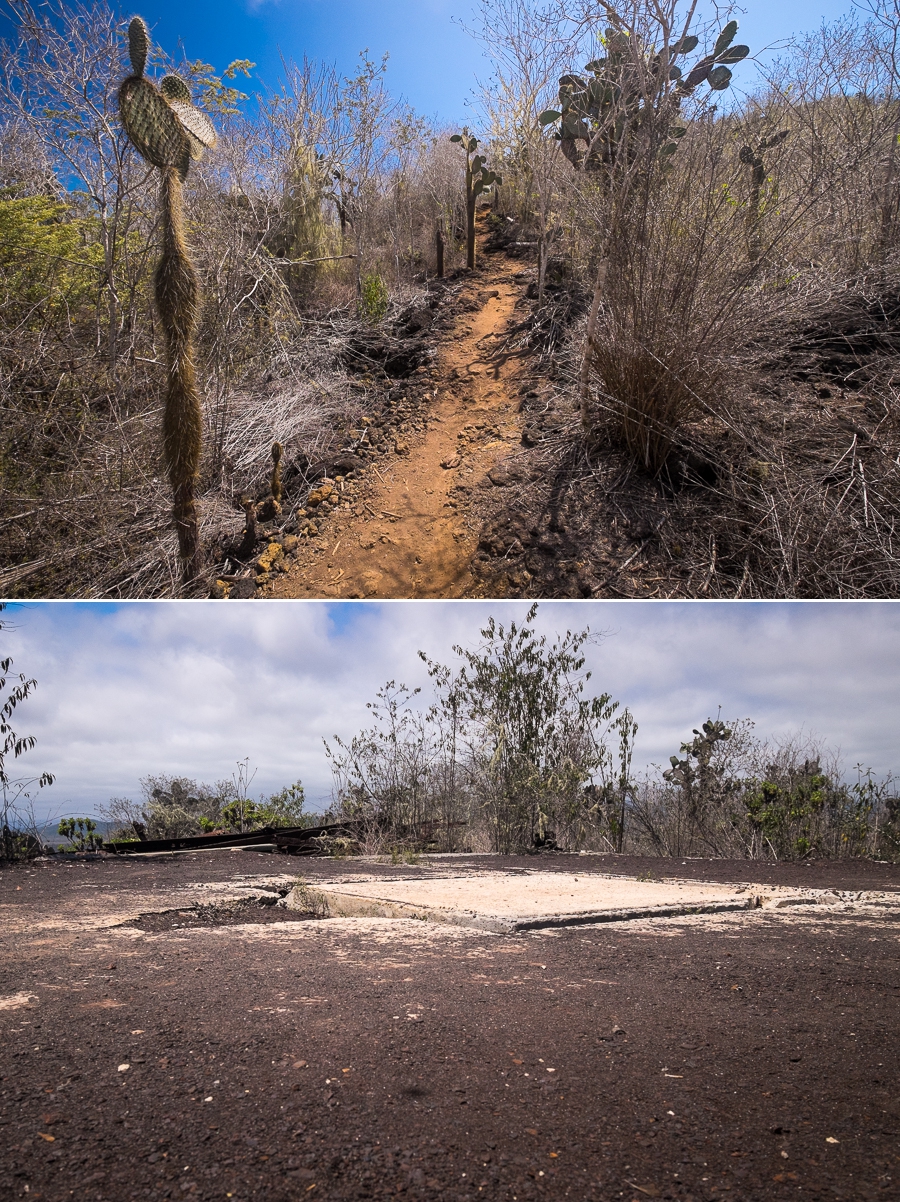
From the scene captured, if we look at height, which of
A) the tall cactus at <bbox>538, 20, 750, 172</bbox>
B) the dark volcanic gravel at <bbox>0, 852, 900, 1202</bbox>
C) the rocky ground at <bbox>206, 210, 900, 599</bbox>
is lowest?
the dark volcanic gravel at <bbox>0, 852, 900, 1202</bbox>

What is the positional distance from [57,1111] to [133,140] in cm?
539

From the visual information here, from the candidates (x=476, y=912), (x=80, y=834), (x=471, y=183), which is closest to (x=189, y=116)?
(x=476, y=912)

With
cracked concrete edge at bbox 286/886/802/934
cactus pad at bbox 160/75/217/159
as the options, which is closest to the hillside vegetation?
cactus pad at bbox 160/75/217/159

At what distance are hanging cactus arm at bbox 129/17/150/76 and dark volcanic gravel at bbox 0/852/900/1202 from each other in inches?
209

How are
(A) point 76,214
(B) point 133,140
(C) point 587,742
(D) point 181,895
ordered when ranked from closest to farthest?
(D) point 181,895
(B) point 133,140
(C) point 587,742
(A) point 76,214

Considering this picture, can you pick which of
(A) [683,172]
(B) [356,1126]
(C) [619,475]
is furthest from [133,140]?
(B) [356,1126]

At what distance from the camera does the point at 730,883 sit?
4277mm

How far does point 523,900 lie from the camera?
349 centimetres

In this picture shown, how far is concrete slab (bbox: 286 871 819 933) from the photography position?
306 cm

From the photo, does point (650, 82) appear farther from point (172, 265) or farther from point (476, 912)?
point (476, 912)

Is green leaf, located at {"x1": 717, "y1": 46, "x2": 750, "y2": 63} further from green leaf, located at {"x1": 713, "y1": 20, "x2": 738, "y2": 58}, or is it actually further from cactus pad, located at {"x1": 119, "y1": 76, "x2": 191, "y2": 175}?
cactus pad, located at {"x1": 119, "y1": 76, "x2": 191, "y2": 175}

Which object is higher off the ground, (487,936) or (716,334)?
(716,334)

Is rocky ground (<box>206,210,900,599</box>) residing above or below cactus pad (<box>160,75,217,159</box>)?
below

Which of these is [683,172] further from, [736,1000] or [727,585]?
[736,1000]
